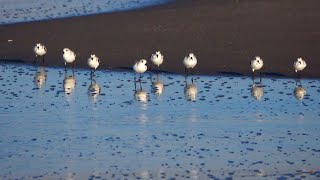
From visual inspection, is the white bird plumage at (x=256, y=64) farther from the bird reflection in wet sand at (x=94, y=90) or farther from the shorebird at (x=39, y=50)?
the shorebird at (x=39, y=50)

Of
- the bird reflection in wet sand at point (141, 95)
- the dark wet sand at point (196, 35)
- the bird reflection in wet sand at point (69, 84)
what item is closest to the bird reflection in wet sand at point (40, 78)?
the bird reflection in wet sand at point (69, 84)

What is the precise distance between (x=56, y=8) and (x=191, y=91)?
44.0 ft

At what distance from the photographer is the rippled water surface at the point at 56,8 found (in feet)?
90.3

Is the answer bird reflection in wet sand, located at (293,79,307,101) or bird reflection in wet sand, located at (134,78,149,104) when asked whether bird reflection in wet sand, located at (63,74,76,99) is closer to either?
bird reflection in wet sand, located at (134,78,149,104)

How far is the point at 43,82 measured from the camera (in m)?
18.0

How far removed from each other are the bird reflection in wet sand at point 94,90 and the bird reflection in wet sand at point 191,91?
1.53m

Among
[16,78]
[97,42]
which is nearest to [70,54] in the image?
[16,78]

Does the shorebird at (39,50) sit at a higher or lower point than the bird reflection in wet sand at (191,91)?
higher

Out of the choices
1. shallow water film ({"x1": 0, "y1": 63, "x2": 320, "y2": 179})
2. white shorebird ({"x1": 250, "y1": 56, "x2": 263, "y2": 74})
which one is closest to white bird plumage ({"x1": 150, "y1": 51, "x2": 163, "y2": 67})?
shallow water film ({"x1": 0, "y1": 63, "x2": 320, "y2": 179})

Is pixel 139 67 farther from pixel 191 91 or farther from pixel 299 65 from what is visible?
pixel 299 65

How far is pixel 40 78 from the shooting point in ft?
60.5

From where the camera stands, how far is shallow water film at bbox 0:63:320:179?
11.7 metres

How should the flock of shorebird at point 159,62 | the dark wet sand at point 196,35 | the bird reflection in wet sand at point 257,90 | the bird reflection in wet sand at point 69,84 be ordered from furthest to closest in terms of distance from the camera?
the dark wet sand at point 196,35, the flock of shorebird at point 159,62, the bird reflection in wet sand at point 69,84, the bird reflection in wet sand at point 257,90

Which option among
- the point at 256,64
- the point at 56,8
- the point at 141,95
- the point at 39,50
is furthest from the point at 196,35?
the point at 56,8
